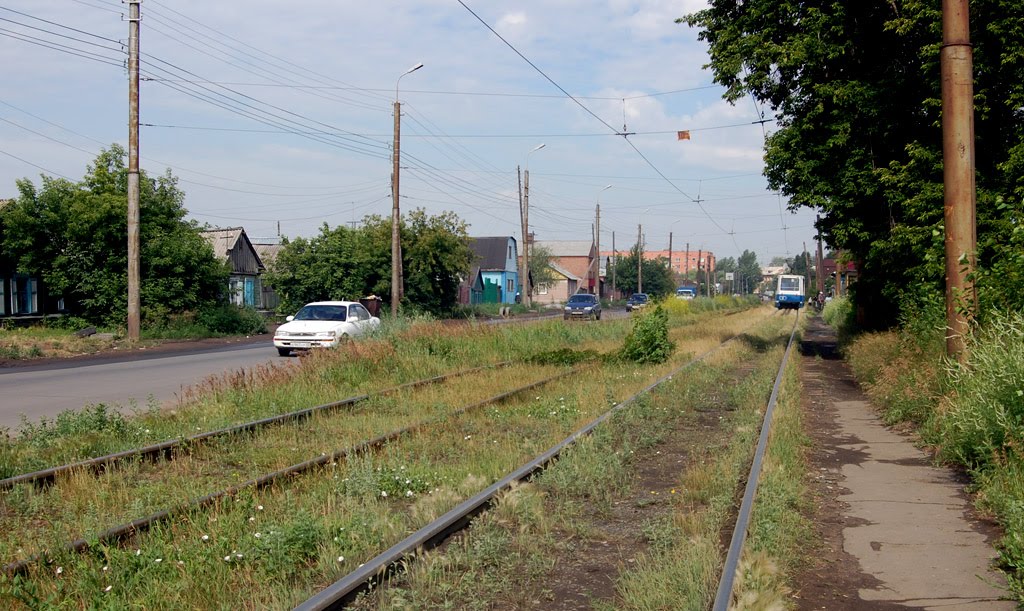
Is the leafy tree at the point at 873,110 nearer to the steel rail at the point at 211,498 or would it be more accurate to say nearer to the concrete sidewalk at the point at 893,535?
the concrete sidewalk at the point at 893,535

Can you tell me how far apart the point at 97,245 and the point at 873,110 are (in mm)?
26130

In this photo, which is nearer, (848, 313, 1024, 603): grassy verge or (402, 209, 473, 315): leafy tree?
(848, 313, 1024, 603): grassy verge

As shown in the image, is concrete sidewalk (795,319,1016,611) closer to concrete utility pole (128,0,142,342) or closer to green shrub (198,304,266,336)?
concrete utility pole (128,0,142,342)

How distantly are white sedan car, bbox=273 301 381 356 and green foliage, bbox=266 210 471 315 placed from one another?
18845 millimetres

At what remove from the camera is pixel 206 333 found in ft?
108

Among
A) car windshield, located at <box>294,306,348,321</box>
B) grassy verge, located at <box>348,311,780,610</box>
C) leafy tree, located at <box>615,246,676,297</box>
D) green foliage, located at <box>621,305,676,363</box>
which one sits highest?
leafy tree, located at <box>615,246,676,297</box>

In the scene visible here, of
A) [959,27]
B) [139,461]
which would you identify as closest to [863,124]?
[959,27]

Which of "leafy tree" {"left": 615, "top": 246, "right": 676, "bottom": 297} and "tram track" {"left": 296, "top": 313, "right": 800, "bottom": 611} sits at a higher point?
"leafy tree" {"left": 615, "top": 246, "right": 676, "bottom": 297}

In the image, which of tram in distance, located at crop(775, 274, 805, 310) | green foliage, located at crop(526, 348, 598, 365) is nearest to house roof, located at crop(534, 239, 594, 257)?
tram in distance, located at crop(775, 274, 805, 310)

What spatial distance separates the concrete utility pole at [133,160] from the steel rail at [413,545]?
72.6ft

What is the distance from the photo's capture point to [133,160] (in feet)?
87.6

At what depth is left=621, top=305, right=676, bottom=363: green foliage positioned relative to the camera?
20062 millimetres

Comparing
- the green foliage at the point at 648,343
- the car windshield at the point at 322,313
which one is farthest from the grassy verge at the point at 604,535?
the car windshield at the point at 322,313

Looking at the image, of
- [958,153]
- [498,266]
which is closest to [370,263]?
[958,153]
